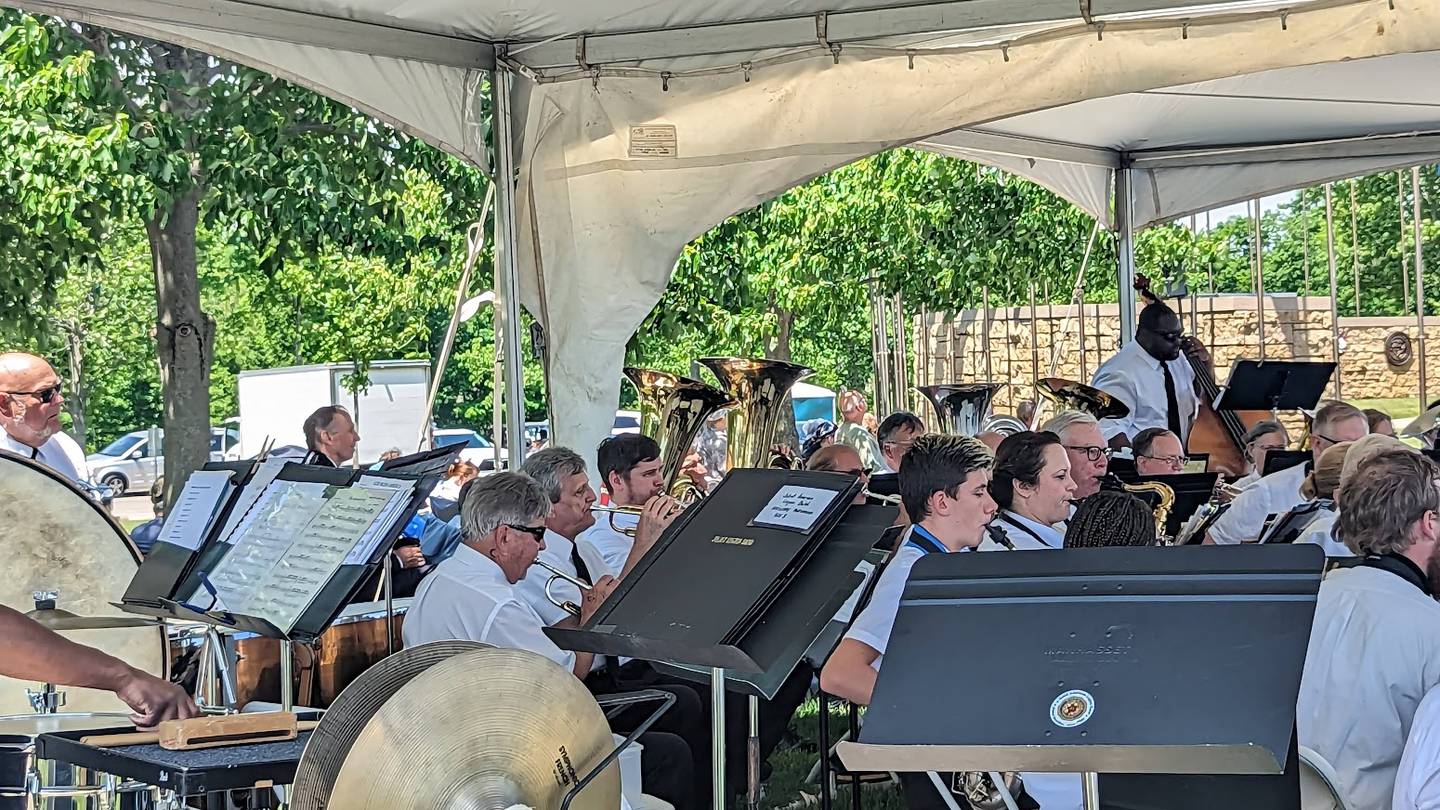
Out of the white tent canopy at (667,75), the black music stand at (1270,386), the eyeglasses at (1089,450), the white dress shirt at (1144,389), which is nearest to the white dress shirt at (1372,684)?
the white tent canopy at (667,75)

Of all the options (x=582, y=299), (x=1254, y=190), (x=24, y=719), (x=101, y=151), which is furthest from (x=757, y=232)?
(x=24, y=719)

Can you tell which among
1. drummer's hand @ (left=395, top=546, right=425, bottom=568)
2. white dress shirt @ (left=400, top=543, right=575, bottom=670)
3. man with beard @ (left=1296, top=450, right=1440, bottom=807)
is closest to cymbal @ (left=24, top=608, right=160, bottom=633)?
white dress shirt @ (left=400, top=543, right=575, bottom=670)

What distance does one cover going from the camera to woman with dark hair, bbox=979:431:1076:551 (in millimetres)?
5254

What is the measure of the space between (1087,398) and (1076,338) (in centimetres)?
1467

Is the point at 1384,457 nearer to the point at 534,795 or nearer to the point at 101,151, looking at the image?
the point at 534,795

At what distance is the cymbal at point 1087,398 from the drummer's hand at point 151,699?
21.5 feet

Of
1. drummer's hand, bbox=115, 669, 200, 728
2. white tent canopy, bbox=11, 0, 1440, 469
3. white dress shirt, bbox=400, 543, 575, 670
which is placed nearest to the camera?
drummer's hand, bbox=115, 669, 200, 728

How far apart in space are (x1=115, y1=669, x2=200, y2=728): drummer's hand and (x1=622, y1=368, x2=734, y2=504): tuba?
4.53m

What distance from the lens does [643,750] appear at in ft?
16.2

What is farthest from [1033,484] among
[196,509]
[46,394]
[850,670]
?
[46,394]

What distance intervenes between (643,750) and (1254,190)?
7581mm

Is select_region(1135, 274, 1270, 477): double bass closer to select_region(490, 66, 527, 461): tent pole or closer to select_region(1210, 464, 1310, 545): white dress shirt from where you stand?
select_region(1210, 464, 1310, 545): white dress shirt

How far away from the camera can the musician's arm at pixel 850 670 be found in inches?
143

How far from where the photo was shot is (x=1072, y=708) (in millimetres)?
2248
